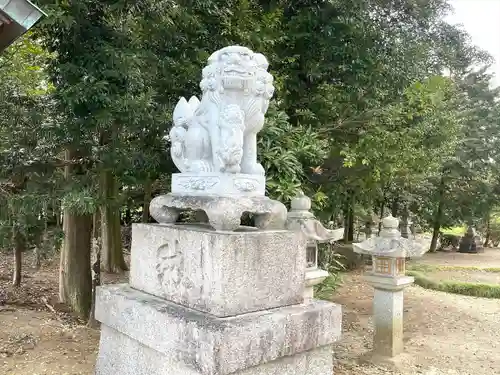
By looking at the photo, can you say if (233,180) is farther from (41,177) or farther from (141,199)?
(141,199)

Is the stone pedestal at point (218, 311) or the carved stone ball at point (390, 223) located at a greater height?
the carved stone ball at point (390, 223)

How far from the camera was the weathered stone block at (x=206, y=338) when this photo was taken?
2.37 meters

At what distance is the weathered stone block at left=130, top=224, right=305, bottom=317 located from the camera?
2504 mm

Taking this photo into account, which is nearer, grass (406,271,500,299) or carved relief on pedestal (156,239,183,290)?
carved relief on pedestal (156,239,183,290)

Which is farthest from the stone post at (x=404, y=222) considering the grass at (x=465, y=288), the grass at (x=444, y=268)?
the grass at (x=465, y=288)

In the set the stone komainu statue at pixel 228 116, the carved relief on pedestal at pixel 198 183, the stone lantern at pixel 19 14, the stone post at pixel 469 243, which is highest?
the stone lantern at pixel 19 14

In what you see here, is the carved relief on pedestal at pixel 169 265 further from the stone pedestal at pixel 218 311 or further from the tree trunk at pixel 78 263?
the tree trunk at pixel 78 263

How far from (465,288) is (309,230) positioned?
318 inches

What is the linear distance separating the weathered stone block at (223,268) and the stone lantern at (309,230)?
72.6 inches

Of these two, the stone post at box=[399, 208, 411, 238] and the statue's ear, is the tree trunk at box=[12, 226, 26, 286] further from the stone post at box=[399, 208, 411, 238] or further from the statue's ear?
the stone post at box=[399, 208, 411, 238]

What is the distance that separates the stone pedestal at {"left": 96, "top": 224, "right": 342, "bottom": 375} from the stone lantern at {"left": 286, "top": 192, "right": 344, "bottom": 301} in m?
1.81

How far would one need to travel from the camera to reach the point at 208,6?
5.09 metres

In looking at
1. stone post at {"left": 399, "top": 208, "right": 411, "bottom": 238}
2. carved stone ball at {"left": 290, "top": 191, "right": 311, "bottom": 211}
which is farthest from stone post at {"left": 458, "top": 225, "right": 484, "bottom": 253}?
carved stone ball at {"left": 290, "top": 191, "right": 311, "bottom": 211}

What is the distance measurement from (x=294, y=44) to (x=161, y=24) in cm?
240
